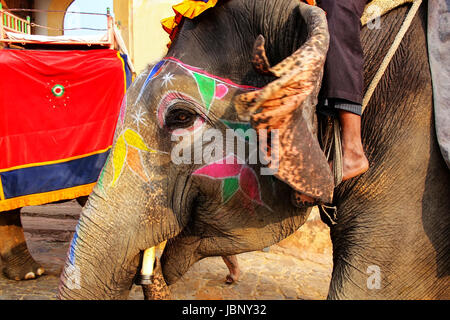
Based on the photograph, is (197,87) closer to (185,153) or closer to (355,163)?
(185,153)

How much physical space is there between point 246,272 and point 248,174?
97.4 inches

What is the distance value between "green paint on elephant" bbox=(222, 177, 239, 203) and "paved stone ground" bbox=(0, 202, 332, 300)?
6.07ft

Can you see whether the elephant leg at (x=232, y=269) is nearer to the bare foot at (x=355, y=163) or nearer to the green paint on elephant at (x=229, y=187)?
the green paint on elephant at (x=229, y=187)

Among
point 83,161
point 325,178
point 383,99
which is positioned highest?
point 383,99

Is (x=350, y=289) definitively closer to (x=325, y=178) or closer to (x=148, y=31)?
(x=325, y=178)

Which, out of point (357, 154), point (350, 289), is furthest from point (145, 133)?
point (350, 289)

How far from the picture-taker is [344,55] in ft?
3.62

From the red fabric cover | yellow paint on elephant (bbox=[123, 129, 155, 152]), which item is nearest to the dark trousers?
yellow paint on elephant (bbox=[123, 129, 155, 152])

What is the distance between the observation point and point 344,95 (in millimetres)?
1086

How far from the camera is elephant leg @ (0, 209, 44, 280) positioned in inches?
127

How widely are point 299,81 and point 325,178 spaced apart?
32 cm

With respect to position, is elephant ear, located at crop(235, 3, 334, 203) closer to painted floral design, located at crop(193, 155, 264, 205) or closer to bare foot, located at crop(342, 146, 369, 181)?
bare foot, located at crop(342, 146, 369, 181)

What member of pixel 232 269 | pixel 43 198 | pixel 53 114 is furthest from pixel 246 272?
pixel 53 114

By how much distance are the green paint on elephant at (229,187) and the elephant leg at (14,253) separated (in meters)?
2.68
